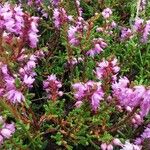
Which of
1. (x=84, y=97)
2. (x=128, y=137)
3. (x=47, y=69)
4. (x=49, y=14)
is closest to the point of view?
(x=84, y=97)

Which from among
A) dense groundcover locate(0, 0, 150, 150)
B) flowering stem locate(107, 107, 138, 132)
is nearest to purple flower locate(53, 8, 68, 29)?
dense groundcover locate(0, 0, 150, 150)

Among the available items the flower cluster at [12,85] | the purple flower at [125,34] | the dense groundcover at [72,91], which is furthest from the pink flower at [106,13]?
the flower cluster at [12,85]

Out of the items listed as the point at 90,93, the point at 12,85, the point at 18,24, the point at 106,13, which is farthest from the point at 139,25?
the point at 12,85

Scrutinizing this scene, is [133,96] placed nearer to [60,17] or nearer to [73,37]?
[73,37]

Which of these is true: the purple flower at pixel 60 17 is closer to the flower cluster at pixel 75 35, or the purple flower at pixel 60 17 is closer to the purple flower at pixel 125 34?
the flower cluster at pixel 75 35

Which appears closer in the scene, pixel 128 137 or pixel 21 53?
pixel 21 53

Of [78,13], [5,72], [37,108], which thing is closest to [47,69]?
[37,108]

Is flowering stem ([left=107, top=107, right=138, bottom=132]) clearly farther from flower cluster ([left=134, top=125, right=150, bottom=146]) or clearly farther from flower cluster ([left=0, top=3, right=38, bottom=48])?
flower cluster ([left=0, top=3, right=38, bottom=48])

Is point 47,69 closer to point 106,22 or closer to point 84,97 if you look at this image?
point 106,22

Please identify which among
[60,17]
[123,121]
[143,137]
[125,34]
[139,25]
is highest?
[60,17]
